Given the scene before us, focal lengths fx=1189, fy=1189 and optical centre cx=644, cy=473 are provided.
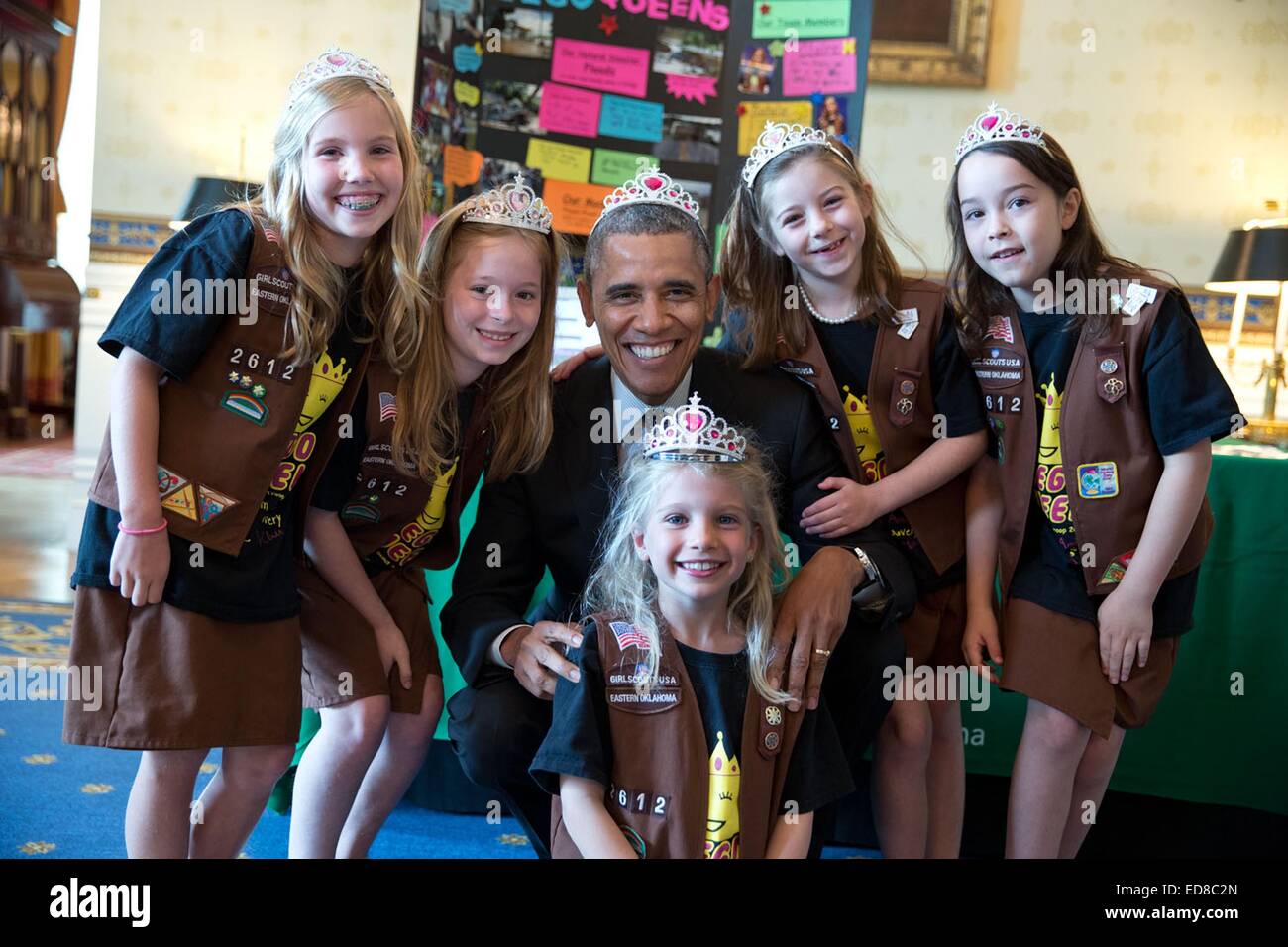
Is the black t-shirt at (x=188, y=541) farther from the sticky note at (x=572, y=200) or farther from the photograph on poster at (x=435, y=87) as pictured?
the sticky note at (x=572, y=200)

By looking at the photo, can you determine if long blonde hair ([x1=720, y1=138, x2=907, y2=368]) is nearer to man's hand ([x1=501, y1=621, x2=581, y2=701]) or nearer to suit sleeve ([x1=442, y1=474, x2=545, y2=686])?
suit sleeve ([x1=442, y1=474, x2=545, y2=686])

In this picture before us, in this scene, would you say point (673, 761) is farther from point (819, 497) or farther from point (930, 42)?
point (930, 42)

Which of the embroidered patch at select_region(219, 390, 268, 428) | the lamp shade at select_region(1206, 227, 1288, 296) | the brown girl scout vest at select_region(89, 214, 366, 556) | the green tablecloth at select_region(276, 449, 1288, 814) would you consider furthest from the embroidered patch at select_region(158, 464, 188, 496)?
the lamp shade at select_region(1206, 227, 1288, 296)

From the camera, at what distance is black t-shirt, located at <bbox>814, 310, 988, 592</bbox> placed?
2.07 meters

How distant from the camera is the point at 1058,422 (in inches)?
80.1

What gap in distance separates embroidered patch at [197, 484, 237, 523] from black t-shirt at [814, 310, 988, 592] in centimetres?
103

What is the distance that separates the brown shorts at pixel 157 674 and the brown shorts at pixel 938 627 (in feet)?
3.68

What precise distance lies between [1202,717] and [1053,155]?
1.24 metres

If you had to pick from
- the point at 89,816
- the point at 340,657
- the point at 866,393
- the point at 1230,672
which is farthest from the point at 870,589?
the point at 89,816

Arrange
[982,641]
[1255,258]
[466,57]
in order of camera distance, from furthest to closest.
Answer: [1255,258], [466,57], [982,641]

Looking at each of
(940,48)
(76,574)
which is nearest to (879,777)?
(76,574)

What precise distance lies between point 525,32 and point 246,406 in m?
2.25

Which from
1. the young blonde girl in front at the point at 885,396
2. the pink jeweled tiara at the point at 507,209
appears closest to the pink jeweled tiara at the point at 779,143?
the young blonde girl in front at the point at 885,396

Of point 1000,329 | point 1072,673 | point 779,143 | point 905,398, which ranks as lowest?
point 1072,673
